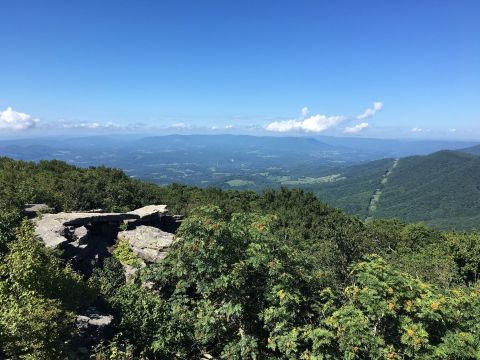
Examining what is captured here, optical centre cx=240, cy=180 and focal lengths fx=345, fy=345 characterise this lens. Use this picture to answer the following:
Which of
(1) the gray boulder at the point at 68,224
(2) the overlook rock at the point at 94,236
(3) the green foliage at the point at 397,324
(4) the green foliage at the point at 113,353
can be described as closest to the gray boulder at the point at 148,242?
(2) the overlook rock at the point at 94,236

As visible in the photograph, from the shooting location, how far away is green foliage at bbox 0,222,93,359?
845cm

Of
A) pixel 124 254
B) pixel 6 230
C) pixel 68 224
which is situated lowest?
pixel 124 254

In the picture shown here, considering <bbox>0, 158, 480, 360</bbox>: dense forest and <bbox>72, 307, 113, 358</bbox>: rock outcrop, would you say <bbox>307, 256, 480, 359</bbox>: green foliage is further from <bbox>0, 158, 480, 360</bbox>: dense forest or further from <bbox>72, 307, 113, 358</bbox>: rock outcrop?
<bbox>72, 307, 113, 358</bbox>: rock outcrop

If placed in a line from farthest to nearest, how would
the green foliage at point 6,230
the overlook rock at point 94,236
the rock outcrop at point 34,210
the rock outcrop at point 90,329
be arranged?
the rock outcrop at point 34,210 → the overlook rock at point 94,236 → the green foliage at point 6,230 → the rock outcrop at point 90,329

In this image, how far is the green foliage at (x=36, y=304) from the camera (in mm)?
8445

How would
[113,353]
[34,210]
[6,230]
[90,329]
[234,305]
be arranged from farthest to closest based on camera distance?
[34,210] → [6,230] → [90,329] → [234,305] → [113,353]

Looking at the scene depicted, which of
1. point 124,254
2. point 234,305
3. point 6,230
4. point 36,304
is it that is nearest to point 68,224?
point 124,254

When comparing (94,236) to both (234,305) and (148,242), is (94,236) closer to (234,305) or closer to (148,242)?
(148,242)

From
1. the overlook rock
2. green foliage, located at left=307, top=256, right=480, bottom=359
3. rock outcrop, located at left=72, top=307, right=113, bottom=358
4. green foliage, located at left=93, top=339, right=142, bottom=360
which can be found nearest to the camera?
green foliage, located at left=307, top=256, right=480, bottom=359

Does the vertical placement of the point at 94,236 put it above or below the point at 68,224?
below

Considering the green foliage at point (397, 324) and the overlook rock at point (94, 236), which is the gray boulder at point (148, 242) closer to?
the overlook rock at point (94, 236)

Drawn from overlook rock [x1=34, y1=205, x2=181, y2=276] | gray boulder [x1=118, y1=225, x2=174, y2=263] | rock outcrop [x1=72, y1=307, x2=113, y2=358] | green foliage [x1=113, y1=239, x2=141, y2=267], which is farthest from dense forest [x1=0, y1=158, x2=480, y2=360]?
gray boulder [x1=118, y1=225, x2=174, y2=263]

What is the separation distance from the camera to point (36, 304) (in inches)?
364

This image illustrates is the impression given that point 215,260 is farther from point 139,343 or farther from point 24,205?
point 24,205
